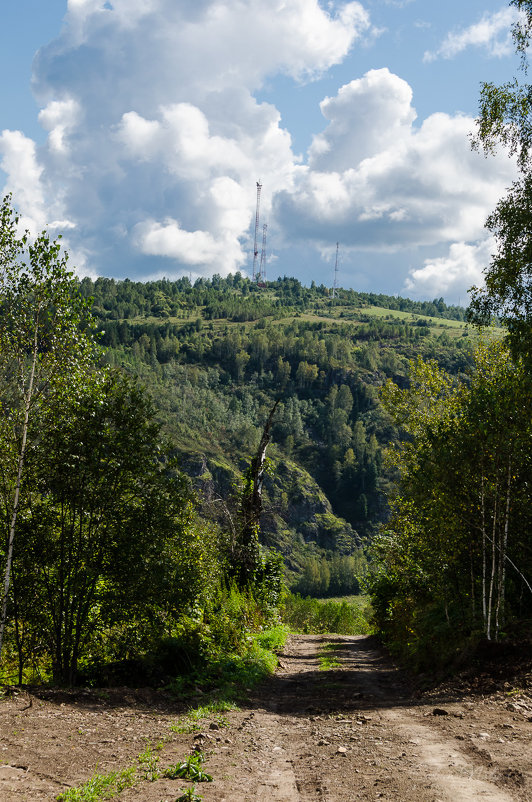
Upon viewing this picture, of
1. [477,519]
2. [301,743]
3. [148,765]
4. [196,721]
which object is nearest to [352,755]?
[301,743]

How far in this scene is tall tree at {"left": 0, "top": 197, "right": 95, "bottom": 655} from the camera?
10984mm

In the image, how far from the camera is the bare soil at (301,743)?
5469 mm

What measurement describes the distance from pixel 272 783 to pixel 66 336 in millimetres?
8698

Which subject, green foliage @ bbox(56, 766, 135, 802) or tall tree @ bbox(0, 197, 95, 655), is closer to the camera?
green foliage @ bbox(56, 766, 135, 802)

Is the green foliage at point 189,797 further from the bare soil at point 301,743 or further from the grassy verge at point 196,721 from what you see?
the bare soil at point 301,743

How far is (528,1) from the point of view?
44.6 ft

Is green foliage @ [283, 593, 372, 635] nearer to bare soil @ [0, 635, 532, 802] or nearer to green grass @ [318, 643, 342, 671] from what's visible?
green grass @ [318, 643, 342, 671]

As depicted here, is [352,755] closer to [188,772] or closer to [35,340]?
[188,772]

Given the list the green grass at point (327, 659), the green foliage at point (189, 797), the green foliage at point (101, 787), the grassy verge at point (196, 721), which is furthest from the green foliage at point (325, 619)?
the green foliage at point (189, 797)

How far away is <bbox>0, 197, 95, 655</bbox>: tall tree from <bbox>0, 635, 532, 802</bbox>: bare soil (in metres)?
4.81

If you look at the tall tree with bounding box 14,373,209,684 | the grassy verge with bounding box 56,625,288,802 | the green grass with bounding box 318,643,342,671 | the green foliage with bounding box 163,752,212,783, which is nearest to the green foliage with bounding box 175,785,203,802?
the grassy verge with bounding box 56,625,288,802

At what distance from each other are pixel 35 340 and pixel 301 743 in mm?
8531

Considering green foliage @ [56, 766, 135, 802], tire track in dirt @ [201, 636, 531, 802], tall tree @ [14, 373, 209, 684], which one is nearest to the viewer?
green foliage @ [56, 766, 135, 802]

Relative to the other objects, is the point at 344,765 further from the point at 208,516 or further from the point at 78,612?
the point at 208,516
